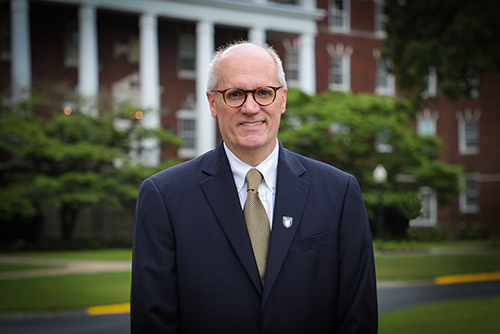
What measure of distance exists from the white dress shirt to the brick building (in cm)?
2519

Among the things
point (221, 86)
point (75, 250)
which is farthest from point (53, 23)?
point (221, 86)

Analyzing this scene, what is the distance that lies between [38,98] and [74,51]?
741 cm

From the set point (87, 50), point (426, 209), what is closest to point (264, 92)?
point (426, 209)

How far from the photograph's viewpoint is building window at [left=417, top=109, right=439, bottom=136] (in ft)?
131

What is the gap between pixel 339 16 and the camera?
38344 millimetres

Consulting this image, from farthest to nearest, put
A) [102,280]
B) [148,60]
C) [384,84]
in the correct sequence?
[384,84]
[148,60]
[102,280]

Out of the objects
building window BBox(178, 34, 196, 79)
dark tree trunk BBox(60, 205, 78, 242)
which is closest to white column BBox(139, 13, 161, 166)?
building window BBox(178, 34, 196, 79)

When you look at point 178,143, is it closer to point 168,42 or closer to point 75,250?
point 75,250

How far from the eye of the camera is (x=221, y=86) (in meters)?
2.83

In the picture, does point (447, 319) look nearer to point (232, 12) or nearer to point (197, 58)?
point (197, 58)

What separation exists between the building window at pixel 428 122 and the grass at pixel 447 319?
94.4ft

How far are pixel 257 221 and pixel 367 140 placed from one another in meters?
25.7

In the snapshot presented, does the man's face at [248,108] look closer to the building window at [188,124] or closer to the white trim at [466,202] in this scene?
the building window at [188,124]

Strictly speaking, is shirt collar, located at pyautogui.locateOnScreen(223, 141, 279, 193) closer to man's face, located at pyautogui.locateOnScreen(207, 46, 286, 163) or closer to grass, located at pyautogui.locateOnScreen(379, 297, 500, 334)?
man's face, located at pyautogui.locateOnScreen(207, 46, 286, 163)
